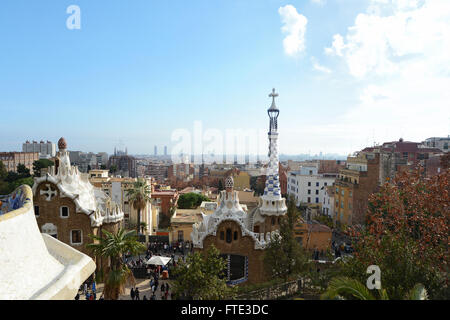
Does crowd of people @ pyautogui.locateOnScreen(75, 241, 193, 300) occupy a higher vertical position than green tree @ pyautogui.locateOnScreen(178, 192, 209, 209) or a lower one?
lower

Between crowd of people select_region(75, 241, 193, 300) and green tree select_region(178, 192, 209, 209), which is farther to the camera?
green tree select_region(178, 192, 209, 209)

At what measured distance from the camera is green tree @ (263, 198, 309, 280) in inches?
643

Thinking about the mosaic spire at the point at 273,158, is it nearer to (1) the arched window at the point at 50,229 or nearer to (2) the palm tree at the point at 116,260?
(2) the palm tree at the point at 116,260

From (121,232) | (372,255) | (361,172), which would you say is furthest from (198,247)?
(361,172)

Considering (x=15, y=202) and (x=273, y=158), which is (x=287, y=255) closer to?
(x=273, y=158)

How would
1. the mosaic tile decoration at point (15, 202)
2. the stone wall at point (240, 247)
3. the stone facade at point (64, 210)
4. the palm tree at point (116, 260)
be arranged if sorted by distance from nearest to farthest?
the mosaic tile decoration at point (15, 202) → the palm tree at point (116, 260) → the stone wall at point (240, 247) → the stone facade at point (64, 210)

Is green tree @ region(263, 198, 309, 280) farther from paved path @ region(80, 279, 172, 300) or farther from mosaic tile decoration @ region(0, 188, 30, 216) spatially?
mosaic tile decoration @ region(0, 188, 30, 216)

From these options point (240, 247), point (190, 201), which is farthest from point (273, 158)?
point (190, 201)

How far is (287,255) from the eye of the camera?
1655cm

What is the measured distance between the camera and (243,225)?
20375 mm

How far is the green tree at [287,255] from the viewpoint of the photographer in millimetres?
16344

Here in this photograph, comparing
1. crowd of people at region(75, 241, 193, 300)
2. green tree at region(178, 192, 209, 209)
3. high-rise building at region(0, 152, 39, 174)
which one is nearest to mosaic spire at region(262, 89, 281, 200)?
crowd of people at region(75, 241, 193, 300)

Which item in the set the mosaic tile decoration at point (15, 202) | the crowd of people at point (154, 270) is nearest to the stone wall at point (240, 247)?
the crowd of people at point (154, 270)
